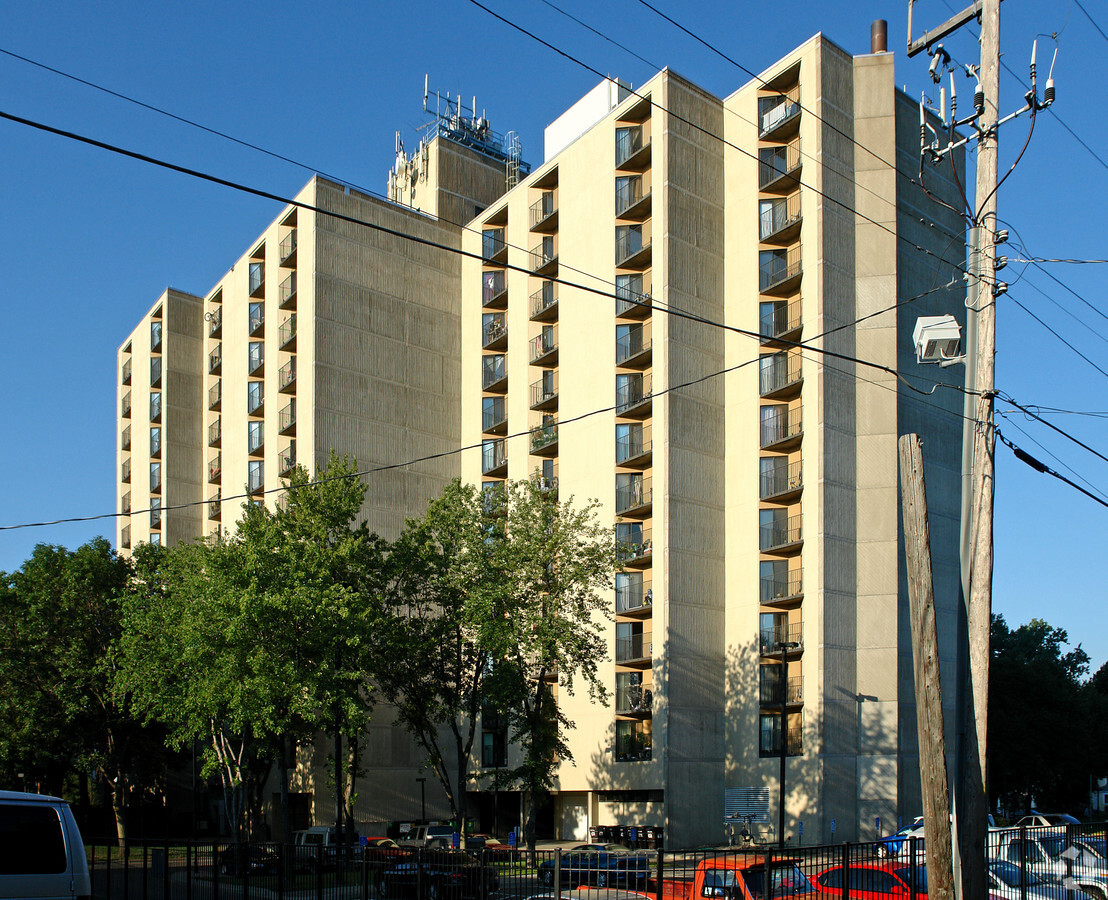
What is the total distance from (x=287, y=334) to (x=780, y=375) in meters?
27.5

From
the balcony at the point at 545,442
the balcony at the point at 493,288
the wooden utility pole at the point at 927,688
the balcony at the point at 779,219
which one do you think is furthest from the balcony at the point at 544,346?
the wooden utility pole at the point at 927,688

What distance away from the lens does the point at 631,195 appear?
5478 cm

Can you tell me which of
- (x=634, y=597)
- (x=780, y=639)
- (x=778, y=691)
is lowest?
(x=778, y=691)

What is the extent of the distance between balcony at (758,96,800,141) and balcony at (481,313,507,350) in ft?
59.5

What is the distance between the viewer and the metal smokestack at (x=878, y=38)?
55.3m

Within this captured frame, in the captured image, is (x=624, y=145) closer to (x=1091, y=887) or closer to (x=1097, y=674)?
(x=1091, y=887)

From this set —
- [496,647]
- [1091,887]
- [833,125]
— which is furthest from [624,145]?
[1091,887]

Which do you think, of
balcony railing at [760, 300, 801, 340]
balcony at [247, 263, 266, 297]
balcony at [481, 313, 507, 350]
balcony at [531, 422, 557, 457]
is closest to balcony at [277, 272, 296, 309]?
balcony at [247, 263, 266, 297]

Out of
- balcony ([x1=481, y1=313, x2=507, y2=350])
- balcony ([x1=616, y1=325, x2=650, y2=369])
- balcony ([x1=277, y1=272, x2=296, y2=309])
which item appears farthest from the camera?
balcony ([x1=481, y1=313, x2=507, y2=350])

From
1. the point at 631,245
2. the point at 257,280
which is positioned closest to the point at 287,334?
the point at 257,280

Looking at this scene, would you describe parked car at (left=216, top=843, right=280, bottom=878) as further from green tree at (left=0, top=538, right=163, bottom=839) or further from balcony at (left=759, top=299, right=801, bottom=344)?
balcony at (left=759, top=299, right=801, bottom=344)

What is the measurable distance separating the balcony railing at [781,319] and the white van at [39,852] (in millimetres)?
39549

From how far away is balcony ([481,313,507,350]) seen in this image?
62375 millimetres

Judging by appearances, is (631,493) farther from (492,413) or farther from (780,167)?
(780,167)
